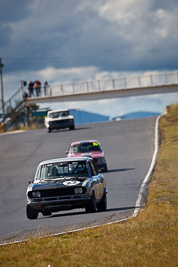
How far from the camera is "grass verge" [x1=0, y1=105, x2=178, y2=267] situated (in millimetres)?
8742

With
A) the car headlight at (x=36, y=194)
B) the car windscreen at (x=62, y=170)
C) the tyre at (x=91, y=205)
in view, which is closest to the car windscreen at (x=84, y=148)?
the car windscreen at (x=62, y=170)

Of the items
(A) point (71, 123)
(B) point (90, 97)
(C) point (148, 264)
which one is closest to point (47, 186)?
Result: (C) point (148, 264)

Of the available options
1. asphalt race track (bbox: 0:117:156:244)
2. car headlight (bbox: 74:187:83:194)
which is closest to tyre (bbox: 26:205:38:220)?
asphalt race track (bbox: 0:117:156:244)

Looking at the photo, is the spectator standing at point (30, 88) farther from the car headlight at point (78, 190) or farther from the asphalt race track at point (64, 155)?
the car headlight at point (78, 190)

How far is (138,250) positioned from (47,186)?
5905 millimetres

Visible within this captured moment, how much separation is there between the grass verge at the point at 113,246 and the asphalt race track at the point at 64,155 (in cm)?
114

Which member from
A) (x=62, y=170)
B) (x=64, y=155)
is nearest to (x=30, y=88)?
(x=64, y=155)

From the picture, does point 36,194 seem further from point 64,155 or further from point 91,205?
point 64,155

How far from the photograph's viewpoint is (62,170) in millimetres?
15820

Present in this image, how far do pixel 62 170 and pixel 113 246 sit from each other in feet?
20.4

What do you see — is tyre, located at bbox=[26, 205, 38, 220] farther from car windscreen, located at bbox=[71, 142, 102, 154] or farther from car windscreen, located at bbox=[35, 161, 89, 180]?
car windscreen, located at bbox=[71, 142, 102, 154]

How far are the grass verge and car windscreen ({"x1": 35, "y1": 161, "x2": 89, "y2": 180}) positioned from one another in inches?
84.8

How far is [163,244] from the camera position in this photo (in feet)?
31.7

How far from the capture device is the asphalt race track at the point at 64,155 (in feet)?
46.2
